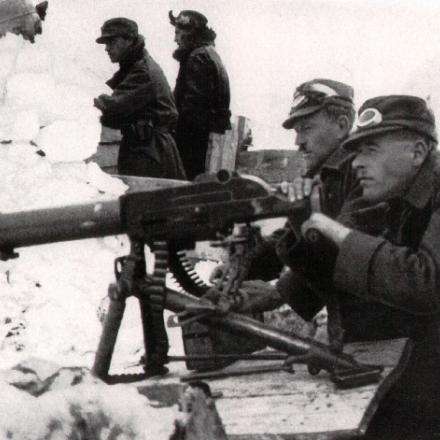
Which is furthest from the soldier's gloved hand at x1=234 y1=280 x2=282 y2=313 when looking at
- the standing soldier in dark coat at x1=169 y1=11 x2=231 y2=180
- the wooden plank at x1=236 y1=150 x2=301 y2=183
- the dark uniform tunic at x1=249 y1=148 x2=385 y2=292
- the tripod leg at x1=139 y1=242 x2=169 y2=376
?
the wooden plank at x1=236 y1=150 x2=301 y2=183

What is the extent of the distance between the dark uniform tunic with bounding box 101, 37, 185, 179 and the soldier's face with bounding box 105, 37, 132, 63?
0.05 meters

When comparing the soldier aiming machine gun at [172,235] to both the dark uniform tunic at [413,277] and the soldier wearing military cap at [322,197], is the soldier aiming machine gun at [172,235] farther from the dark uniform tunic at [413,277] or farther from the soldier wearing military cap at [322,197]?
the dark uniform tunic at [413,277]

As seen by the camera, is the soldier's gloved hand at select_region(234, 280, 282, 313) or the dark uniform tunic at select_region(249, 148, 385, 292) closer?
the dark uniform tunic at select_region(249, 148, 385, 292)

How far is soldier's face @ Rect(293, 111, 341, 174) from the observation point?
196 inches

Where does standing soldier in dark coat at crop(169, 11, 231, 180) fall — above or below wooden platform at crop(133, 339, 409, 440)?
above

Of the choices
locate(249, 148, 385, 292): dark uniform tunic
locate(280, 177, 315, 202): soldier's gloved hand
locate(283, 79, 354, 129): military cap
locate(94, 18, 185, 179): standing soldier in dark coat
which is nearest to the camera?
locate(280, 177, 315, 202): soldier's gloved hand

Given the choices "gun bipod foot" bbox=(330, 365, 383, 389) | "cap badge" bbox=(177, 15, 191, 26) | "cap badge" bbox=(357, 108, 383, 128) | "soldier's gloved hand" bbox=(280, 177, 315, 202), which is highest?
"cap badge" bbox=(177, 15, 191, 26)

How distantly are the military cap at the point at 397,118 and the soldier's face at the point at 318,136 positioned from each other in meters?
1.30

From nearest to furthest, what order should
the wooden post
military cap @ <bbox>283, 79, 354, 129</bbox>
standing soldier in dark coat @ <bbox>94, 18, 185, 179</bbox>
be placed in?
military cap @ <bbox>283, 79, 354, 129</bbox>, standing soldier in dark coat @ <bbox>94, 18, 185, 179</bbox>, the wooden post

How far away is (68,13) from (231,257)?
13.6ft

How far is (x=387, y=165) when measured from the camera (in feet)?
11.8

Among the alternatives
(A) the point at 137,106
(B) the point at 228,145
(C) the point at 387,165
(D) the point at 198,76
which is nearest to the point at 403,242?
(C) the point at 387,165

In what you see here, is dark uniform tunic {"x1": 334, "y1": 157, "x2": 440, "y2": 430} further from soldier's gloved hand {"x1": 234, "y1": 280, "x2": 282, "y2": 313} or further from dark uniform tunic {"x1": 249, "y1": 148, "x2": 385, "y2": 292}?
soldier's gloved hand {"x1": 234, "y1": 280, "x2": 282, "y2": 313}

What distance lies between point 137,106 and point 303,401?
401 centimetres
